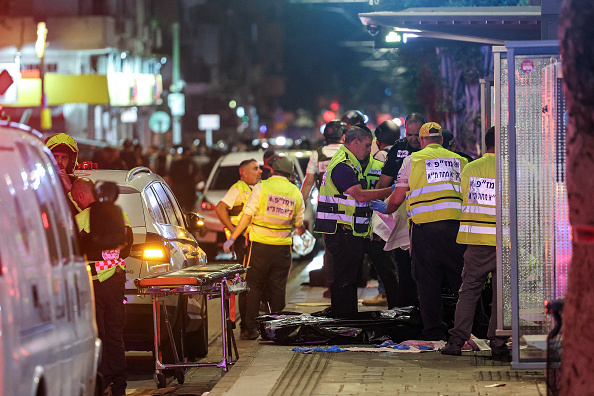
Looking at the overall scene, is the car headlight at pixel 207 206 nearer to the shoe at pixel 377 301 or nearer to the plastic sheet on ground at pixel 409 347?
the shoe at pixel 377 301

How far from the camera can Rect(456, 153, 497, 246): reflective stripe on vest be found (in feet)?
29.2

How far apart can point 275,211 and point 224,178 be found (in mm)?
7668

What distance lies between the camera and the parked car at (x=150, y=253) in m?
9.17

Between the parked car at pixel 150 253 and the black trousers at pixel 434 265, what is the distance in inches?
76.0

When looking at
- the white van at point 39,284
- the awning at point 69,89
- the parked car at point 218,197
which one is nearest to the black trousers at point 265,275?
the white van at point 39,284

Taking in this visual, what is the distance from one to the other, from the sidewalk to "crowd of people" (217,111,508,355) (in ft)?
1.61

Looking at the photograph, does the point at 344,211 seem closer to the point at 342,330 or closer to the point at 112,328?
the point at 342,330

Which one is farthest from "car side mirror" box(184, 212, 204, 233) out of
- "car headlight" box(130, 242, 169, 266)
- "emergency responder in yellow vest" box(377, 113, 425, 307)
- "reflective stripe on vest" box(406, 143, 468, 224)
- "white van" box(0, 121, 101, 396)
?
"white van" box(0, 121, 101, 396)

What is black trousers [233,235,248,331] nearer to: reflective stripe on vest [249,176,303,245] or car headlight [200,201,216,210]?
reflective stripe on vest [249,176,303,245]

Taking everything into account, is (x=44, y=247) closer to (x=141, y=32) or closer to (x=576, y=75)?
(x=576, y=75)


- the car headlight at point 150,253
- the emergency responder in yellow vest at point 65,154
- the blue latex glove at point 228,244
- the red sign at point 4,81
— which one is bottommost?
the blue latex glove at point 228,244

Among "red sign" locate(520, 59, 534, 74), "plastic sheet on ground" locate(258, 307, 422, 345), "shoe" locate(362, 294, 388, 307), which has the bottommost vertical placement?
"shoe" locate(362, 294, 388, 307)

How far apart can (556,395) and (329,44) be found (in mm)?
41517

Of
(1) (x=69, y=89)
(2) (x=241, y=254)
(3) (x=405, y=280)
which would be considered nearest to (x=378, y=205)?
(3) (x=405, y=280)
